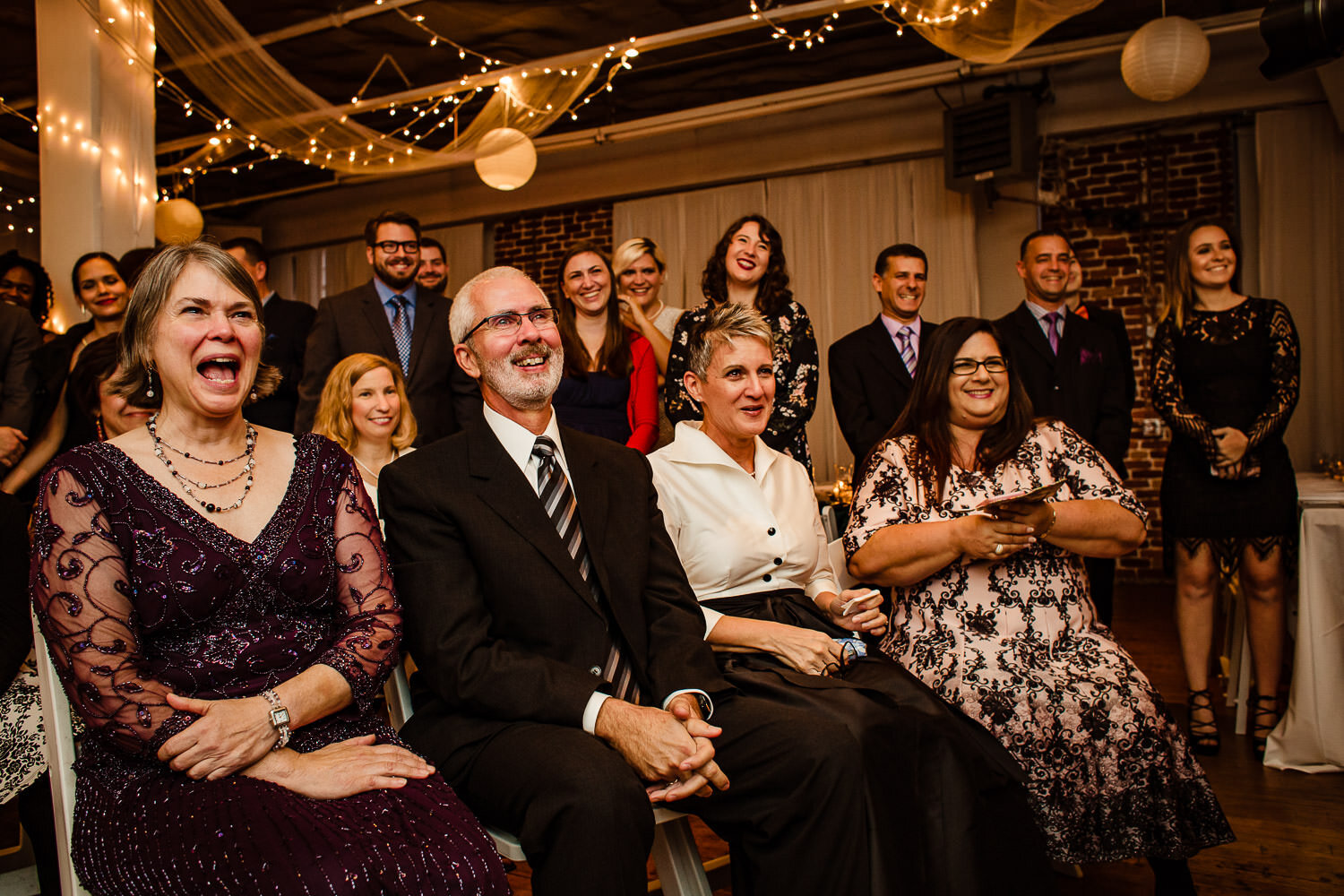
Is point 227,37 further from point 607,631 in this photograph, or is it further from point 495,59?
point 607,631

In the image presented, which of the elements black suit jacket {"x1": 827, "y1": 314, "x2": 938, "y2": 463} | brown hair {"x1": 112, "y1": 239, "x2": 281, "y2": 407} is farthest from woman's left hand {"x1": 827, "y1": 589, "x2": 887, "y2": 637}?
black suit jacket {"x1": 827, "y1": 314, "x2": 938, "y2": 463}

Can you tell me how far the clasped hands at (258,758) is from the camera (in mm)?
1474

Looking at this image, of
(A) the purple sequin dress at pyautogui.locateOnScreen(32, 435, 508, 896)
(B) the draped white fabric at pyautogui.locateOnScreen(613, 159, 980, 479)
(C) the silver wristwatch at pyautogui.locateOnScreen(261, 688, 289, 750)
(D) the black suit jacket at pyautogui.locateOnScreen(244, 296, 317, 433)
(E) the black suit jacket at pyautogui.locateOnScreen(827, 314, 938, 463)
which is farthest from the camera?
(B) the draped white fabric at pyautogui.locateOnScreen(613, 159, 980, 479)

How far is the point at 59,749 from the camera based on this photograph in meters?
1.59

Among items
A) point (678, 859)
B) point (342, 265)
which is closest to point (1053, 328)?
point (678, 859)

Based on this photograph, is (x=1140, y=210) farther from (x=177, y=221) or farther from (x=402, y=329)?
(x=177, y=221)

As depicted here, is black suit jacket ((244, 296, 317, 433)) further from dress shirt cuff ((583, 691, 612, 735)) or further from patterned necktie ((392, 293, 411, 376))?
dress shirt cuff ((583, 691, 612, 735))

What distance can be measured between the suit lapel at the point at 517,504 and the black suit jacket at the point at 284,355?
258 cm

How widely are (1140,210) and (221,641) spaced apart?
7.08 m

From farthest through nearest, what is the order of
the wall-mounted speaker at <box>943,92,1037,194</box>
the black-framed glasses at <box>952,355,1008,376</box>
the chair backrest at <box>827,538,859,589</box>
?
the wall-mounted speaker at <box>943,92,1037,194</box>, the chair backrest at <box>827,538,859,589</box>, the black-framed glasses at <box>952,355,1008,376</box>

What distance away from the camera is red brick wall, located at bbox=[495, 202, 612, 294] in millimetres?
9109

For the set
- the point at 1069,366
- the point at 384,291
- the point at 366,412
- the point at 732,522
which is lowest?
the point at 732,522

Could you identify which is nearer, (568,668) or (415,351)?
(568,668)

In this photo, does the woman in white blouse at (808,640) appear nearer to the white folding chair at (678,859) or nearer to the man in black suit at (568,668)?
the man in black suit at (568,668)
